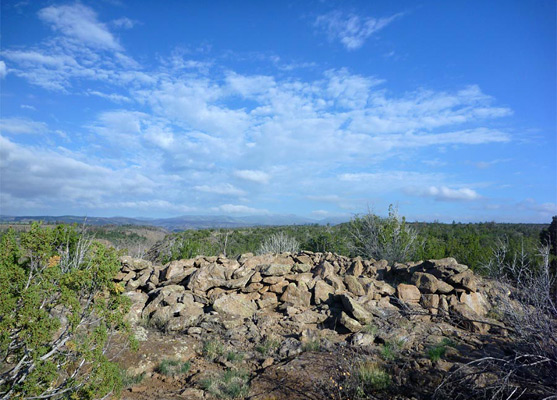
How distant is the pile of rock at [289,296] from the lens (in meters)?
9.76

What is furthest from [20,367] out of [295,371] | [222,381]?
[295,371]

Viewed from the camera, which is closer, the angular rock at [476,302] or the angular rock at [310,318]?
the angular rock at [310,318]

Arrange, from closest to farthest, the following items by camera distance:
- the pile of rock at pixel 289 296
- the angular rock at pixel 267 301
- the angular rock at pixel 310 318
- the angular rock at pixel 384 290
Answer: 1. the pile of rock at pixel 289 296
2. the angular rock at pixel 310 318
3. the angular rock at pixel 267 301
4. the angular rock at pixel 384 290

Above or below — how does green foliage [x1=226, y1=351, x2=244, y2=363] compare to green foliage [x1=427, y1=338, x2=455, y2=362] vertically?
below

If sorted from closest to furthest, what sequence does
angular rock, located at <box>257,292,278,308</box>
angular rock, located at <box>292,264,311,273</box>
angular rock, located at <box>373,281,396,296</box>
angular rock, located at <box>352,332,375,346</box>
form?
angular rock, located at <box>352,332,375,346</box>
angular rock, located at <box>257,292,278,308</box>
angular rock, located at <box>373,281,396,296</box>
angular rock, located at <box>292,264,311,273</box>

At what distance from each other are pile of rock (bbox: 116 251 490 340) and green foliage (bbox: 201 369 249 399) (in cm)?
206

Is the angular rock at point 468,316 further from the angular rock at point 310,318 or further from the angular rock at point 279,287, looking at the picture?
the angular rock at point 279,287

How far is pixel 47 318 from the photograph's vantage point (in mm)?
4242

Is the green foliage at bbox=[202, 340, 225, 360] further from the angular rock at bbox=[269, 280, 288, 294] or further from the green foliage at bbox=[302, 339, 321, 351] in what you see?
the angular rock at bbox=[269, 280, 288, 294]

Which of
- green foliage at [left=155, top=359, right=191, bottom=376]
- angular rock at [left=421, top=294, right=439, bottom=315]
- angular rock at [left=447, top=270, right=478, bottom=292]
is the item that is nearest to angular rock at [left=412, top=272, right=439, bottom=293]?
angular rock at [left=421, top=294, right=439, bottom=315]

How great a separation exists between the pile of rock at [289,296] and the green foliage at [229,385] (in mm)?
2059

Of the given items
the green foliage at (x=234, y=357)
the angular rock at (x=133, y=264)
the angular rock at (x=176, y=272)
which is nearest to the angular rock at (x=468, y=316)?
the green foliage at (x=234, y=357)

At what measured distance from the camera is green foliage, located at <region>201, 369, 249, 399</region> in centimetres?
634

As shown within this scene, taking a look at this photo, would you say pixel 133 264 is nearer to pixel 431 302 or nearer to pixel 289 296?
pixel 289 296
